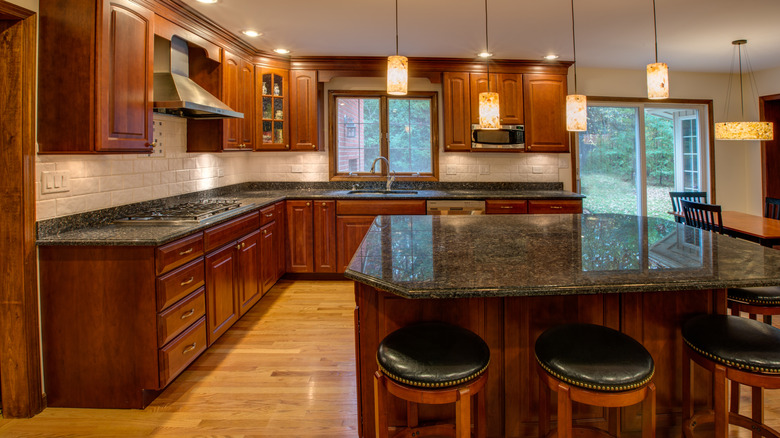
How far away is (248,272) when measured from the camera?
3.52m

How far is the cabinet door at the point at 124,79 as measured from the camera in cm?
225

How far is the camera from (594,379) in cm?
132

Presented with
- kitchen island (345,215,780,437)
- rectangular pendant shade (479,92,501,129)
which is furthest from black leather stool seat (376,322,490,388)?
rectangular pendant shade (479,92,501,129)

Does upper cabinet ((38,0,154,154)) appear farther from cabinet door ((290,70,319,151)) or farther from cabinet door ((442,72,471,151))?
cabinet door ((442,72,471,151))

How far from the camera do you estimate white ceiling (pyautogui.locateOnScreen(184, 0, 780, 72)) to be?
3.18 metres

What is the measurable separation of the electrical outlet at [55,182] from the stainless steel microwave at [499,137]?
3613 mm

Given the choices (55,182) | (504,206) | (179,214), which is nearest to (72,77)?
(55,182)

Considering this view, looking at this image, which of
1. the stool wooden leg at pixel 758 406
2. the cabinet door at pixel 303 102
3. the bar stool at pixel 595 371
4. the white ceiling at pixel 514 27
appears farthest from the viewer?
the cabinet door at pixel 303 102

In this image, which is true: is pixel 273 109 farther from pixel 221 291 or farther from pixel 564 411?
pixel 564 411

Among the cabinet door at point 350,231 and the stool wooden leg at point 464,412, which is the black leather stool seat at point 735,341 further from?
the cabinet door at point 350,231

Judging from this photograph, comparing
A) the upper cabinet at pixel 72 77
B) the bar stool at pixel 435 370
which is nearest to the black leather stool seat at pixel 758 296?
the bar stool at pixel 435 370

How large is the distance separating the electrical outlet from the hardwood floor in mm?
1107

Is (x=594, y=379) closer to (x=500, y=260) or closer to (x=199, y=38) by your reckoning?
(x=500, y=260)

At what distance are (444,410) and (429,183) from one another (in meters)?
3.48
